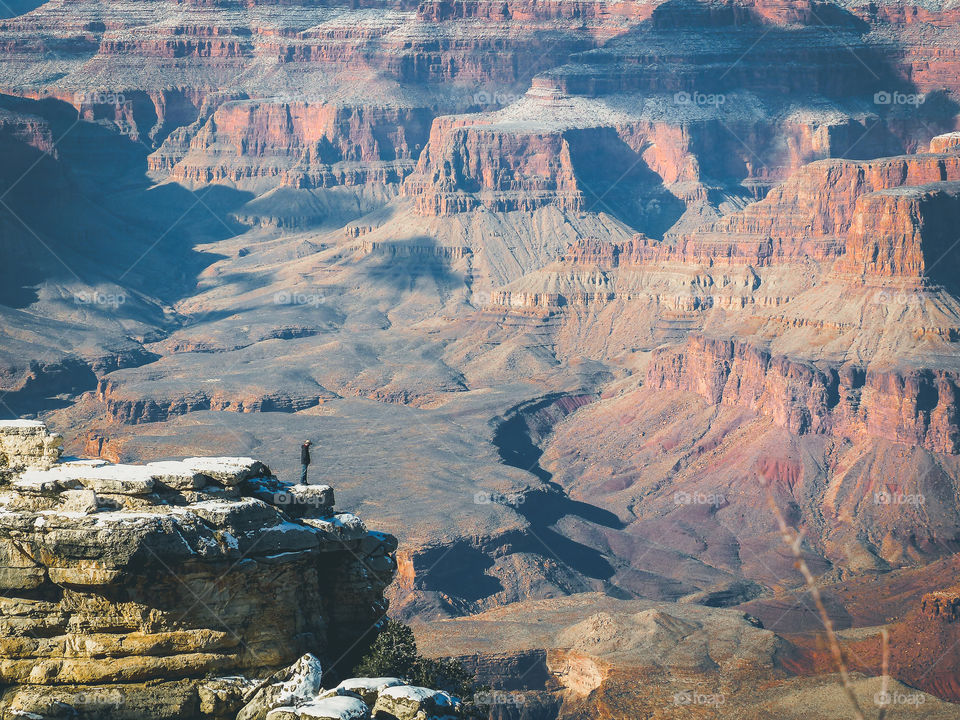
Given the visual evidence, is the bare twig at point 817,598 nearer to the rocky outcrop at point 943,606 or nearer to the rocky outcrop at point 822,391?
the rocky outcrop at point 943,606

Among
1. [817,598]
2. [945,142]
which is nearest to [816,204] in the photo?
[945,142]

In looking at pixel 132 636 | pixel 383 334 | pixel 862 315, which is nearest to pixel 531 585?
pixel 862 315

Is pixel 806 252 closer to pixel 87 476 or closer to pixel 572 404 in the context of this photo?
pixel 572 404

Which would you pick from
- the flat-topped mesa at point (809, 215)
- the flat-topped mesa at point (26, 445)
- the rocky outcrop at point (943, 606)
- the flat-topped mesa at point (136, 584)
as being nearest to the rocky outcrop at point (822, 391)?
the flat-topped mesa at point (809, 215)

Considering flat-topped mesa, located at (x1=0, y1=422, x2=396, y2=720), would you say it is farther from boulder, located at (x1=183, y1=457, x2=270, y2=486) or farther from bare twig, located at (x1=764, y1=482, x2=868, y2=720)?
bare twig, located at (x1=764, y1=482, x2=868, y2=720)

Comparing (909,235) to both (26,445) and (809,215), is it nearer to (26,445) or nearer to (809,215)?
(809,215)

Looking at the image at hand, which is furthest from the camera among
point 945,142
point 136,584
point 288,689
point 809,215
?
point 945,142
